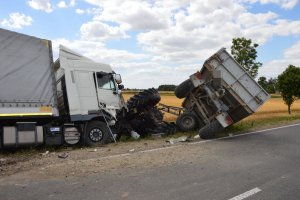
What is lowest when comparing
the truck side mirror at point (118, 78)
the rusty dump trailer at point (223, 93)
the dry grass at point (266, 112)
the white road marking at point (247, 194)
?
the white road marking at point (247, 194)

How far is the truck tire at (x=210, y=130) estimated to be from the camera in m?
14.0

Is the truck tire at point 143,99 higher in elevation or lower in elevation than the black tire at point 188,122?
higher

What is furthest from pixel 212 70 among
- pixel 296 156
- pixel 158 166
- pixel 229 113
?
pixel 158 166

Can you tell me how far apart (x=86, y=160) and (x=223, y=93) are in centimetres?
698

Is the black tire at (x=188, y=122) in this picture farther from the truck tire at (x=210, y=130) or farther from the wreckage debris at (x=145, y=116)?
the truck tire at (x=210, y=130)

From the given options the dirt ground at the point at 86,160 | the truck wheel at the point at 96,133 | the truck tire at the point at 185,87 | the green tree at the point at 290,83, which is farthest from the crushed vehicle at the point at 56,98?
the green tree at the point at 290,83

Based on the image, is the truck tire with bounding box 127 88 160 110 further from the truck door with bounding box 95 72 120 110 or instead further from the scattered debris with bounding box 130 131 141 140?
the truck door with bounding box 95 72 120 110

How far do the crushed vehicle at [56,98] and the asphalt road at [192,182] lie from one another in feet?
13.5

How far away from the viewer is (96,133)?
42.7 ft

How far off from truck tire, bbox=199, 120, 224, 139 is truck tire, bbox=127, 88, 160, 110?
86.1 inches

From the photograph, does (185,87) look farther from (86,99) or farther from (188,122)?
(86,99)

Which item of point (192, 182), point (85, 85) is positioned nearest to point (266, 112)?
point (85, 85)

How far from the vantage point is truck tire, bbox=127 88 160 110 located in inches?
583

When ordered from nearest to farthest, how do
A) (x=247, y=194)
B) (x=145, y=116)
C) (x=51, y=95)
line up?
(x=247, y=194), (x=51, y=95), (x=145, y=116)
